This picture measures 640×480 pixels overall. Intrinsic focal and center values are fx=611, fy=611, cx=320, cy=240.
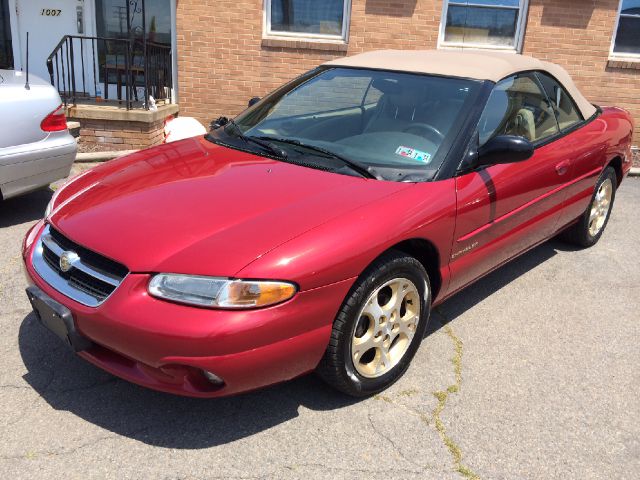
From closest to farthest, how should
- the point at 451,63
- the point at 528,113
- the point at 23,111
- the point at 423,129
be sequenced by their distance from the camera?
the point at 423,129
the point at 451,63
the point at 528,113
the point at 23,111

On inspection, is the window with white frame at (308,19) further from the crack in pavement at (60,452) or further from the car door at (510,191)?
the crack in pavement at (60,452)

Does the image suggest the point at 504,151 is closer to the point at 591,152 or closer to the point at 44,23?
the point at 591,152

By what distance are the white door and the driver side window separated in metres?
7.63

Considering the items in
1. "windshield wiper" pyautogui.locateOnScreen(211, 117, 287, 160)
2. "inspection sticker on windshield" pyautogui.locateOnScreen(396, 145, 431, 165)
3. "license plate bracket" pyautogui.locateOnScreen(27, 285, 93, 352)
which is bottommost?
"license plate bracket" pyautogui.locateOnScreen(27, 285, 93, 352)

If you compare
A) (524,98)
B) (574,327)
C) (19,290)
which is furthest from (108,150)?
(574,327)

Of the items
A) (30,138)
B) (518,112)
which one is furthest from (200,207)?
(30,138)

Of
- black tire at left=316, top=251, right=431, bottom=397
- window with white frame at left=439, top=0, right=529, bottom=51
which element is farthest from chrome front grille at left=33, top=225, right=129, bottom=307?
window with white frame at left=439, top=0, right=529, bottom=51

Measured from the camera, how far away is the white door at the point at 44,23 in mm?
9305

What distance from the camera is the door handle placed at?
3992 millimetres

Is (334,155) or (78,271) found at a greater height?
(334,155)

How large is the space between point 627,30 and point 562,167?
6296 mm

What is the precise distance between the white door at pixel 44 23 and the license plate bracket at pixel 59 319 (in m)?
7.72

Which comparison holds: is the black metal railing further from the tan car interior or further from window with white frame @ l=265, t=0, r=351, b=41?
the tan car interior

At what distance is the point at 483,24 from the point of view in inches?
357
